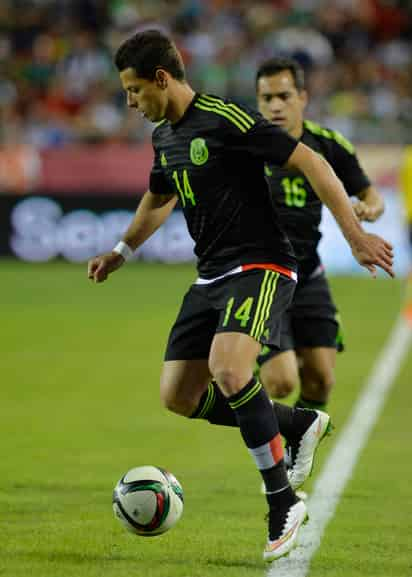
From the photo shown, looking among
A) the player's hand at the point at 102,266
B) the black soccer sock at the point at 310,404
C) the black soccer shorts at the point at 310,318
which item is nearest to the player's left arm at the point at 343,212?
the player's hand at the point at 102,266

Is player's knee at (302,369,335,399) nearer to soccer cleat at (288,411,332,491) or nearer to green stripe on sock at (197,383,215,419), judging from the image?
soccer cleat at (288,411,332,491)

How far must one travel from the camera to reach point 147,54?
17.0 feet

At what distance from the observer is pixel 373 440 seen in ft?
26.1

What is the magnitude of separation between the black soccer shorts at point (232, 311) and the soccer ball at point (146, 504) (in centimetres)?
64

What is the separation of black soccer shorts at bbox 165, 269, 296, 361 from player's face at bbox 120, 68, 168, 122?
31.8 inches

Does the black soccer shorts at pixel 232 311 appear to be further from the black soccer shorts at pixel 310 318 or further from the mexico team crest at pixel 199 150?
the black soccer shorts at pixel 310 318

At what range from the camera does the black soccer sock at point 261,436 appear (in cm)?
519

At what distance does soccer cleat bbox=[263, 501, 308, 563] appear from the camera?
5051 millimetres

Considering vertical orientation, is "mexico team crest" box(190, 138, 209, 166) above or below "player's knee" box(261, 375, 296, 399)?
above

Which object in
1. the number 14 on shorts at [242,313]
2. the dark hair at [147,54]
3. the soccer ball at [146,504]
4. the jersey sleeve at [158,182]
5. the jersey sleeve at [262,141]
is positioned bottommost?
the soccer ball at [146,504]

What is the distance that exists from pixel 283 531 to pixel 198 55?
57.3 ft

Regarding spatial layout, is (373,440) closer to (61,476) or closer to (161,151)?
(61,476)

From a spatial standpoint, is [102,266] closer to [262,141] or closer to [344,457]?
[262,141]

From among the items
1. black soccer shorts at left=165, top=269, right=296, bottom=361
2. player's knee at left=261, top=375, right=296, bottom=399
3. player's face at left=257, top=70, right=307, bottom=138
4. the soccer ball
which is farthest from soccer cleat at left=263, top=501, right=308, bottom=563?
player's face at left=257, top=70, right=307, bottom=138
